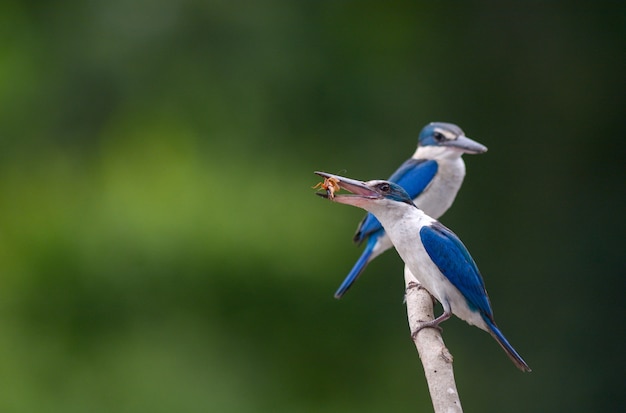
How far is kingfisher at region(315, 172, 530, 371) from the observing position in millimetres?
2775

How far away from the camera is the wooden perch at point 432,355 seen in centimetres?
221

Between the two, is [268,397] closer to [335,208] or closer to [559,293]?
[335,208]

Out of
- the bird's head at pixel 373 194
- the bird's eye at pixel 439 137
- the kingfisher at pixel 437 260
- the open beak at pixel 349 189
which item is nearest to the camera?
the open beak at pixel 349 189

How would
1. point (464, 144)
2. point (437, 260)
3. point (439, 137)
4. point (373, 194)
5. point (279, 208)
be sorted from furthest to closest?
1. point (279, 208)
2. point (439, 137)
3. point (464, 144)
4. point (437, 260)
5. point (373, 194)

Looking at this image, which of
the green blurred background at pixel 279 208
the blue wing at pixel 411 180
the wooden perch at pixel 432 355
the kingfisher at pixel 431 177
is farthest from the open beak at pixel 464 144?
the green blurred background at pixel 279 208

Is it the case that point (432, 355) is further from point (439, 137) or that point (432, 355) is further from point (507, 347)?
point (439, 137)

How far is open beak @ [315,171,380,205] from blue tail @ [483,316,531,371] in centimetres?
52

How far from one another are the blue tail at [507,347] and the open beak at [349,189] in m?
0.52

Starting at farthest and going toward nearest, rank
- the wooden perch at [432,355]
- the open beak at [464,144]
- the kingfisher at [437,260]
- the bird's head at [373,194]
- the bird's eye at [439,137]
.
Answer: the bird's eye at [439,137] → the open beak at [464,144] → the kingfisher at [437,260] → the bird's head at [373,194] → the wooden perch at [432,355]

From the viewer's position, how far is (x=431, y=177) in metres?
4.30

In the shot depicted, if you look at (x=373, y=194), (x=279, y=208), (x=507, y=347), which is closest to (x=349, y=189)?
(x=373, y=194)

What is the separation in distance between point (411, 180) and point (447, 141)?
0.75ft

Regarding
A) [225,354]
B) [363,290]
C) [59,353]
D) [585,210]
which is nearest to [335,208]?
[363,290]

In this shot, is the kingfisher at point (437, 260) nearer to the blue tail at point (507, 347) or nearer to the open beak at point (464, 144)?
the blue tail at point (507, 347)
